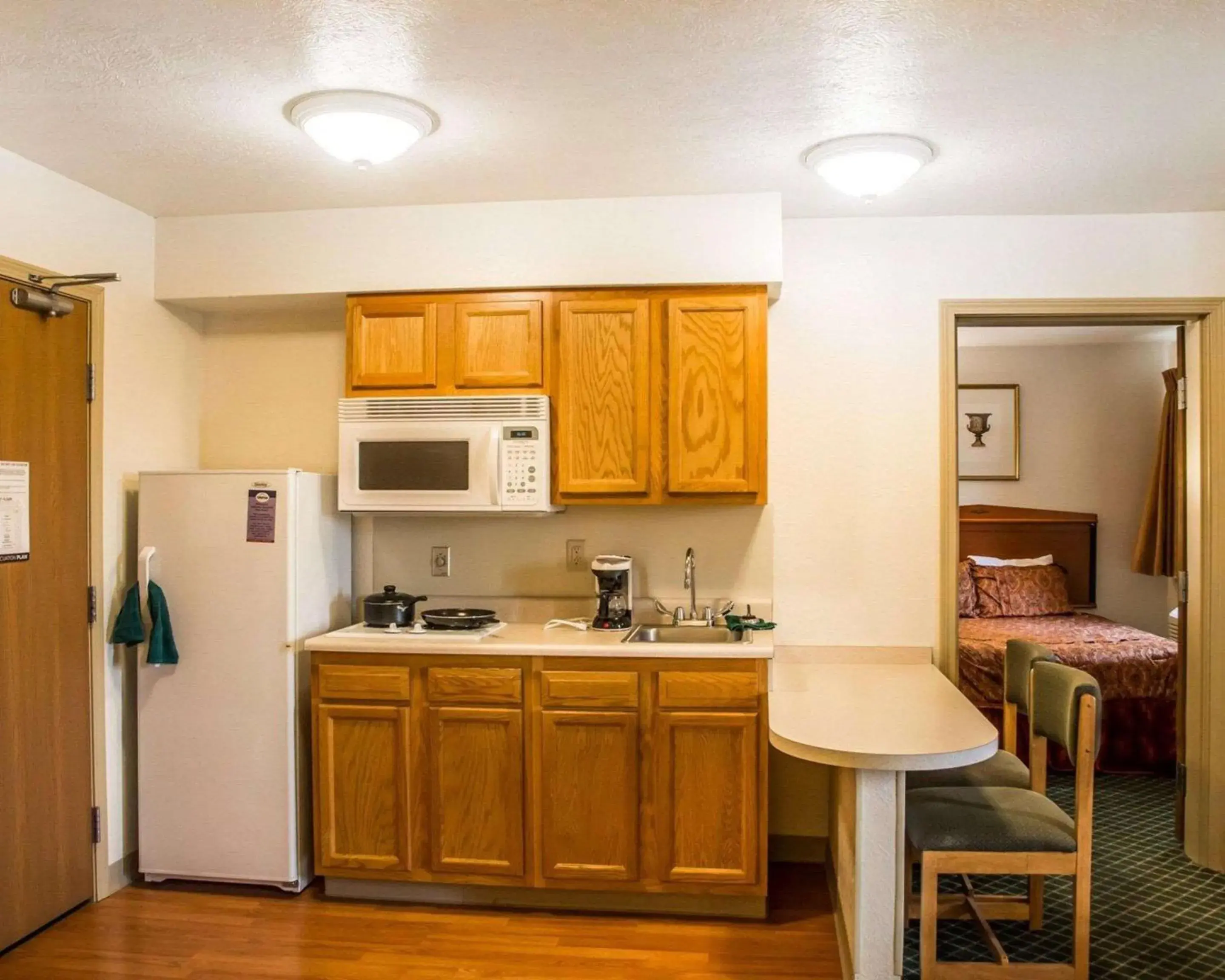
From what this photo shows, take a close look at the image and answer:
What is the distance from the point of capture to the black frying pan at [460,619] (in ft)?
10.7

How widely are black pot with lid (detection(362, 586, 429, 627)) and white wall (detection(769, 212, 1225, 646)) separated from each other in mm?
1377

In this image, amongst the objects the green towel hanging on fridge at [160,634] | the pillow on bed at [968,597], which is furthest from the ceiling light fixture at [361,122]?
the pillow on bed at [968,597]

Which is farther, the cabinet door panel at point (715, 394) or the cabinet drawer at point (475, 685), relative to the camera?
the cabinet door panel at point (715, 394)

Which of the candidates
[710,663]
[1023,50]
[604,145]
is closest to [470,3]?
[604,145]

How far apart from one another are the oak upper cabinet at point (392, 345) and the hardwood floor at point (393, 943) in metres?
1.80

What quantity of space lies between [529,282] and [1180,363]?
8.20 feet

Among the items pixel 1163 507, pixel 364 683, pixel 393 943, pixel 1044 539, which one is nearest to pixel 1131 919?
pixel 393 943

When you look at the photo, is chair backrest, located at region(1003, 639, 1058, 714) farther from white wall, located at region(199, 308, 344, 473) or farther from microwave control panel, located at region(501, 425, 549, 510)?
white wall, located at region(199, 308, 344, 473)

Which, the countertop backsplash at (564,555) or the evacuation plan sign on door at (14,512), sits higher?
the evacuation plan sign on door at (14,512)

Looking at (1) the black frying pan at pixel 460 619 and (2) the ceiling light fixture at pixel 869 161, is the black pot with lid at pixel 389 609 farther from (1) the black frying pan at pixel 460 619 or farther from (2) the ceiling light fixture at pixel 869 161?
(2) the ceiling light fixture at pixel 869 161

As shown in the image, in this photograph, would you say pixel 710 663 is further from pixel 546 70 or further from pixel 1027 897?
pixel 546 70

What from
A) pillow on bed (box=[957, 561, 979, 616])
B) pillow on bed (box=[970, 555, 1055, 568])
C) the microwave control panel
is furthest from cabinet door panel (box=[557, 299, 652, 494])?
pillow on bed (box=[970, 555, 1055, 568])

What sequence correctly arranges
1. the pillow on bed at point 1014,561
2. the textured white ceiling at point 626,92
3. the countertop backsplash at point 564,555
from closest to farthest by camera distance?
the textured white ceiling at point 626,92 → the countertop backsplash at point 564,555 → the pillow on bed at point 1014,561

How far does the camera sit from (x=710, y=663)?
3.00 m
